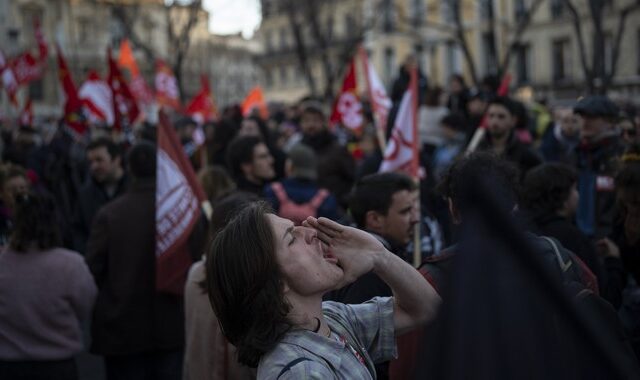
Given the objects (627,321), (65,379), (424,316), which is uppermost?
(424,316)

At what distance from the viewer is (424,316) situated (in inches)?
101

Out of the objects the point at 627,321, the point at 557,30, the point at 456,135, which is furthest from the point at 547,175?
the point at 557,30

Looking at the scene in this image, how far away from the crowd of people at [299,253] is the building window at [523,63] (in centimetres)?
3422

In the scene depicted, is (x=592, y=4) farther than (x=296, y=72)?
No

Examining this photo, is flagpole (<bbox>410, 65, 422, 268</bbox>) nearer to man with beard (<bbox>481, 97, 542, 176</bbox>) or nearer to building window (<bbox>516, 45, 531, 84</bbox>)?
man with beard (<bbox>481, 97, 542, 176</bbox>)

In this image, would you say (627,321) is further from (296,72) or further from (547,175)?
(296,72)

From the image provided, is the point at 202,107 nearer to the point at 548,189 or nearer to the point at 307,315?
the point at 548,189

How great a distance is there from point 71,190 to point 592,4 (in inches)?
299

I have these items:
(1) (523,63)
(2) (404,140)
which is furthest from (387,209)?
(1) (523,63)

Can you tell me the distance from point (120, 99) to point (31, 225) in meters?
7.75

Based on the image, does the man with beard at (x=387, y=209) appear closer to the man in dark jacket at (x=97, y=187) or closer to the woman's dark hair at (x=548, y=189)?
the woman's dark hair at (x=548, y=189)

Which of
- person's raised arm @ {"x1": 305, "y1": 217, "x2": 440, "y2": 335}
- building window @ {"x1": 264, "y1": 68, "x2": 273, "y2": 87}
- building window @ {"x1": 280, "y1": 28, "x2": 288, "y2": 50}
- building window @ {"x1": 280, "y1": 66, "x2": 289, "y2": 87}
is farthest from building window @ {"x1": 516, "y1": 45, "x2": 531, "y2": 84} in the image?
person's raised arm @ {"x1": 305, "y1": 217, "x2": 440, "y2": 335}

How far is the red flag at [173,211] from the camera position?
5.08m

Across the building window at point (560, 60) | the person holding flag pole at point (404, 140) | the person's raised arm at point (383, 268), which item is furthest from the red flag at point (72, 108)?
the building window at point (560, 60)
